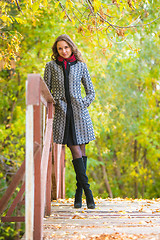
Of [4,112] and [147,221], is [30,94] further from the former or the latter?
[4,112]

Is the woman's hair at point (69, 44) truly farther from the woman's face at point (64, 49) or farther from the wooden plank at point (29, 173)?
the wooden plank at point (29, 173)

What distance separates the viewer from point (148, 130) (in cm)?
1355

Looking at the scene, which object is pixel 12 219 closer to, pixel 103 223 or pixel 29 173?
pixel 103 223

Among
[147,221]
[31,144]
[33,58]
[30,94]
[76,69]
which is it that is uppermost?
[33,58]

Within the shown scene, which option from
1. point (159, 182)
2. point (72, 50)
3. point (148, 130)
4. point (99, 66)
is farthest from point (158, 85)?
point (72, 50)

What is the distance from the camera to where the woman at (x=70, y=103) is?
11.0ft

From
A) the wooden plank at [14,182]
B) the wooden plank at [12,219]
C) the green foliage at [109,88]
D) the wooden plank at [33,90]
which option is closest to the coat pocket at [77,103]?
the wooden plank at [14,182]

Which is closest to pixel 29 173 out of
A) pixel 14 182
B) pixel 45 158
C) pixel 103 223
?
pixel 45 158

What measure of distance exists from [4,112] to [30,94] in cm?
884

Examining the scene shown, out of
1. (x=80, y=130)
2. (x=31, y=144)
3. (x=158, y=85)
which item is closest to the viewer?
(x=31, y=144)

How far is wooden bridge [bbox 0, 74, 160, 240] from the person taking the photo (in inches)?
74.5

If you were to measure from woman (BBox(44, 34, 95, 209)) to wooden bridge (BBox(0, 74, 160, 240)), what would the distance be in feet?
0.96

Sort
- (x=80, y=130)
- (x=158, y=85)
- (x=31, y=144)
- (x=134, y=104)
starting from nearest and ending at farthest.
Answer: (x=31, y=144) < (x=80, y=130) < (x=134, y=104) < (x=158, y=85)

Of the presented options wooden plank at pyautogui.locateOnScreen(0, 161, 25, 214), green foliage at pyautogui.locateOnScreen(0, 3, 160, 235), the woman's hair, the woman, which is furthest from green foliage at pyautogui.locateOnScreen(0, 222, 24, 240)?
the woman's hair
